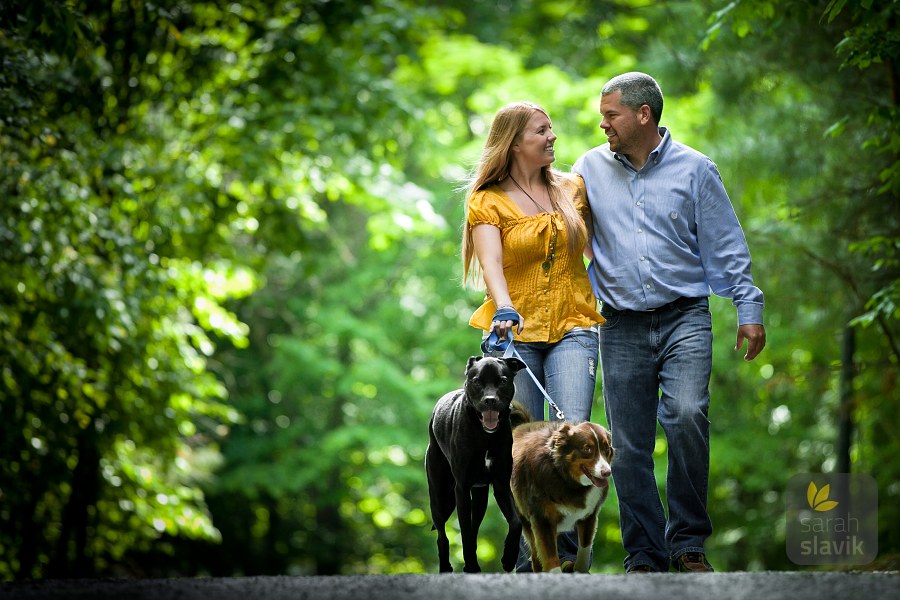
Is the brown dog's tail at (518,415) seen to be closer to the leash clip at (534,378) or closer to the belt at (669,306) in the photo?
the leash clip at (534,378)

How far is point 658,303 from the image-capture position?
578 cm

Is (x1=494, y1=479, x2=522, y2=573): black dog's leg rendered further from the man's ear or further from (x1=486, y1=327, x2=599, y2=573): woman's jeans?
the man's ear

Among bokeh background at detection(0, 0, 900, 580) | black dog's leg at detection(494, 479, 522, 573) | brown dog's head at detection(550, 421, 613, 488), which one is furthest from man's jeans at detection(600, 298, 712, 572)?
bokeh background at detection(0, 0, 900, 580)

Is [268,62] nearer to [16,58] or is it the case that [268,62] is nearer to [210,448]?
[16,58]

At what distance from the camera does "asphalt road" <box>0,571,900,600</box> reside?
415 centimetres

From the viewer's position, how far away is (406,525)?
2241 centimetres

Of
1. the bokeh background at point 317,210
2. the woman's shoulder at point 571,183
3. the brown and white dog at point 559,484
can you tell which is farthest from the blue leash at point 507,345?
the bokeh background at point 317,210

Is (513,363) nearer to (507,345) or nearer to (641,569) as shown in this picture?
(507,345)

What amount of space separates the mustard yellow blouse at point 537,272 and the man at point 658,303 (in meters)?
0.26

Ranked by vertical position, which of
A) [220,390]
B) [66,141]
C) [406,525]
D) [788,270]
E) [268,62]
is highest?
[268,62]

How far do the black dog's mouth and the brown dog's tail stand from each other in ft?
2.49

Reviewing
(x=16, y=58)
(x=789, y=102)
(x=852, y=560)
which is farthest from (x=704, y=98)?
(x=16, y=58)

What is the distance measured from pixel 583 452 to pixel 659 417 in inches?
26.1

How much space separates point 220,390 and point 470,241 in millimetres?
7212
